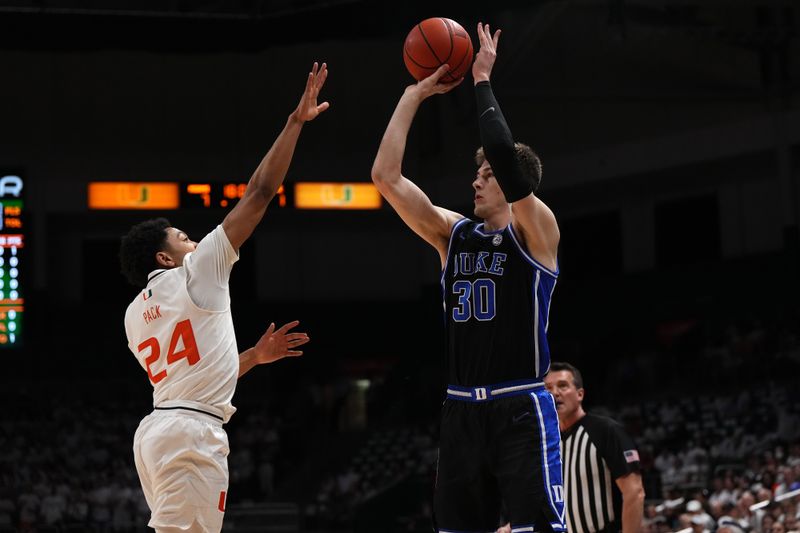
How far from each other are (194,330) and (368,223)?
20886 mm

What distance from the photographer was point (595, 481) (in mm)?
6523

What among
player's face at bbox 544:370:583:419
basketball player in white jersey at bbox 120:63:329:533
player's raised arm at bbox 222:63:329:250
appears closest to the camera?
basketball player in white jersey at bbox 120:63:329:533

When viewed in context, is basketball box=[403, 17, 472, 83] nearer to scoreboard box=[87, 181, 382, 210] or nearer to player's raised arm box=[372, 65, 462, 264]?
player's raised arm box=[372, 65, 462, 264]

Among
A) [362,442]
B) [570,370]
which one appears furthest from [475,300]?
[362,442]

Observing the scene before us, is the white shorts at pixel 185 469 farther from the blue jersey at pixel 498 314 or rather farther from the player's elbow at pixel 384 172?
the player's elbow at pixel 384 172

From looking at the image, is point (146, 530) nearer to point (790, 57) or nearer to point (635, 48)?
point (635, 48)

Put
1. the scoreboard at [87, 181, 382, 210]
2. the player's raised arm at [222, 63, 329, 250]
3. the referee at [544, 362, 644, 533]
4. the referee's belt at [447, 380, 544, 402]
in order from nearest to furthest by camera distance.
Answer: the referee's belt at [447, 380, 544, 402]
the player's raised arm at [222, 63, 329, 250]
the referee at [544, 362, 644, 533]
the scoreboard at [87, 181, 382, 210]

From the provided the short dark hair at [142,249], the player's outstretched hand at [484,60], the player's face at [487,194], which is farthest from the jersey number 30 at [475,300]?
the short dark hair at [142,249]

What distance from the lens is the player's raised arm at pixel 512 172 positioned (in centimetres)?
470

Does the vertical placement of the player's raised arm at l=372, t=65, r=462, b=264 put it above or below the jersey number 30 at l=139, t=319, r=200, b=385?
above

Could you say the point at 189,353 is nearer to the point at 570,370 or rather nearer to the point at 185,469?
the point at 185,469

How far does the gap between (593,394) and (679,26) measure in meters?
7.59

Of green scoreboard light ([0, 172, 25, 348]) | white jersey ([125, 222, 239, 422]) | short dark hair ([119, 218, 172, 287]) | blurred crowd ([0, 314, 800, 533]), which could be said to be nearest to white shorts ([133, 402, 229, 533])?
white jersey ([125, 222, 239, 422])

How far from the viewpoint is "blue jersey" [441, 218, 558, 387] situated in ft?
16.1
